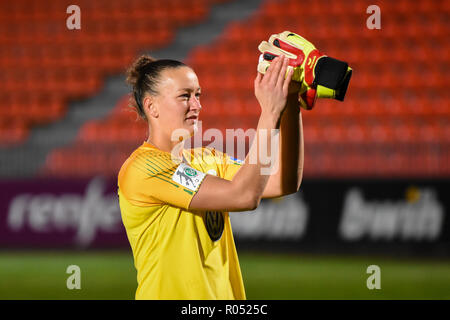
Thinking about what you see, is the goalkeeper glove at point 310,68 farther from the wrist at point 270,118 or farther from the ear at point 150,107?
the ear at point 150,107

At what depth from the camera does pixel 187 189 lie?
2.50 metres

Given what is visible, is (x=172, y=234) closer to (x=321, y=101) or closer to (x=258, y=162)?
(x=258, y=162)

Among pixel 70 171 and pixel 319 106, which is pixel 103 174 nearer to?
pixel 70 171

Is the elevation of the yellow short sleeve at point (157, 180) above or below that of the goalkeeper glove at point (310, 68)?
below

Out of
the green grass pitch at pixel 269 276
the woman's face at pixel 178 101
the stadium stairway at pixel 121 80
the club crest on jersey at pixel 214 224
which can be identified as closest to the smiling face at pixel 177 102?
the woman's face at pixel 178 101

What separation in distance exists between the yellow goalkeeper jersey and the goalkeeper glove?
1.79 ft

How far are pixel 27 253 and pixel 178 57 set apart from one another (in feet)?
18.0

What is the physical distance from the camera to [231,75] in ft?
39.2

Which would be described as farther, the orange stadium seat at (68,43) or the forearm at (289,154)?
the orange stadium seat at (68,43)

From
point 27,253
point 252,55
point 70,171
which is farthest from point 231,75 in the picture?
point 27,253

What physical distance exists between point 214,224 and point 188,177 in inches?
10.4

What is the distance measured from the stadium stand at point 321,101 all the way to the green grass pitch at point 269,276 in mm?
1367

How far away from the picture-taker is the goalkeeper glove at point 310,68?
235cm

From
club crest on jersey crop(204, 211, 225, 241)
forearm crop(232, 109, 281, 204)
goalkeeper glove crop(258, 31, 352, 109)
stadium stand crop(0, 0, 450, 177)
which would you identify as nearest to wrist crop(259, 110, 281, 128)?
forearm crop(232, 109, 281, 204)
